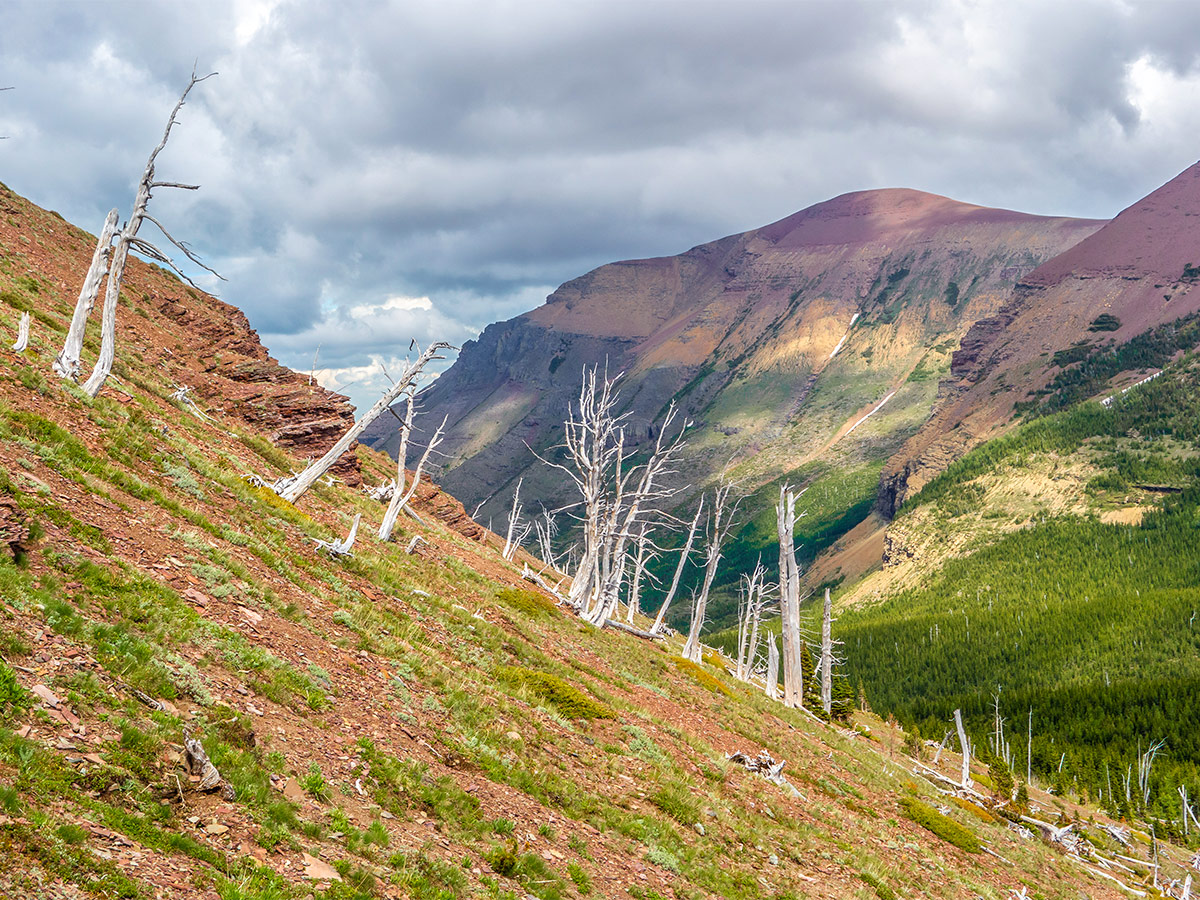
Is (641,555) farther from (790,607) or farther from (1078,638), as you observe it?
(1078,638)

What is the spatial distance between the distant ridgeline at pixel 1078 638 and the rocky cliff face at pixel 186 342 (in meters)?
93.3

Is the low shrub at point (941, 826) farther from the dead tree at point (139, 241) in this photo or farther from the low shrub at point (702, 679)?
the dead tree at point (139, 241)

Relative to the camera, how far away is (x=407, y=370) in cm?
2420

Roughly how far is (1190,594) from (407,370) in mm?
162669

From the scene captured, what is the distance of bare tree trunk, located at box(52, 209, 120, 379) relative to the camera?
20391mm

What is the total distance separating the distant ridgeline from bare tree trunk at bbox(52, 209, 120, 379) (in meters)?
103

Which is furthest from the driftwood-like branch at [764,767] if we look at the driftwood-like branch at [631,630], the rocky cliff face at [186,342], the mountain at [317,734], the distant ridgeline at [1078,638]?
the distant ridgeline at [1078,638]

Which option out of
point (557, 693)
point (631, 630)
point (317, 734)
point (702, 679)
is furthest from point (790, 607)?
point (317, 734)

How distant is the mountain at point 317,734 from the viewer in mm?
7535

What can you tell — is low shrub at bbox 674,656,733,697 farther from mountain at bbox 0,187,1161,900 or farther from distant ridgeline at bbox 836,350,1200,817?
distant ridgeline at bbox 836,350,1200,817

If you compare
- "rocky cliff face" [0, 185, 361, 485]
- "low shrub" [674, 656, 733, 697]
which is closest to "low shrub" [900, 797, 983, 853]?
"low shrub" [674, 656, 733, 697]

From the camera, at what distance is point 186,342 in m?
43.1

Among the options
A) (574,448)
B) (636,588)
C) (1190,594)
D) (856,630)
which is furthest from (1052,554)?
(574,448)

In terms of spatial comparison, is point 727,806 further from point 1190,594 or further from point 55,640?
point 1190,594
